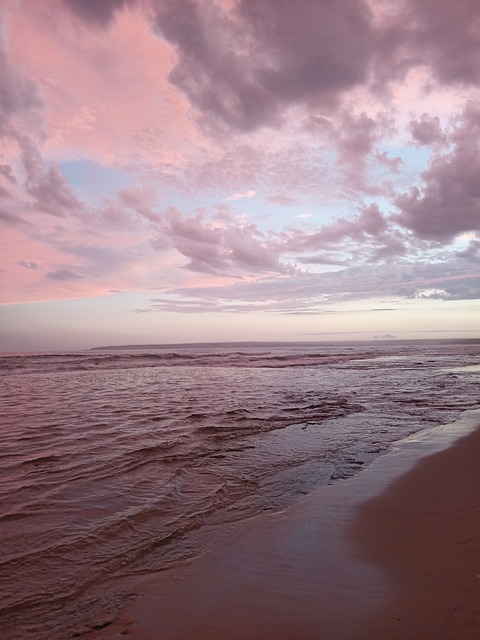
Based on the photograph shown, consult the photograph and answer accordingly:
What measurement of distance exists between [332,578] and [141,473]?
3.96 metres

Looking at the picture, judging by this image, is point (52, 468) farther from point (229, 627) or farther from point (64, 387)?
point (64, 387)

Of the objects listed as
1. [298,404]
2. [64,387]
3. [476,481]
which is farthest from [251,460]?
[64,387]

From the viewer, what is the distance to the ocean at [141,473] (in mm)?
3633

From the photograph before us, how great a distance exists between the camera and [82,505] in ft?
17.4

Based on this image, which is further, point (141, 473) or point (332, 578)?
point (141, 473)

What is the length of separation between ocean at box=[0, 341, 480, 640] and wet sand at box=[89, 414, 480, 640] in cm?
34

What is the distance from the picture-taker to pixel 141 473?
656 cm

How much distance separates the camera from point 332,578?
3.44m

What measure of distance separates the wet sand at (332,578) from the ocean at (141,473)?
338mm

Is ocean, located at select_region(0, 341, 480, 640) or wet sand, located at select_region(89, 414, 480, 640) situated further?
ocean, located at select_region(0, 341, 480, 640)

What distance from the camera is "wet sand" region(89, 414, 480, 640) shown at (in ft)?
9.25

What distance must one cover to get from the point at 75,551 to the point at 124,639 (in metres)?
1.66

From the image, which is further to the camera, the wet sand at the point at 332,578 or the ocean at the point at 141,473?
the ocean at the point at 141,473

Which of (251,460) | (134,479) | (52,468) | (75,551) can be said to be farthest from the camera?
(251,460)
